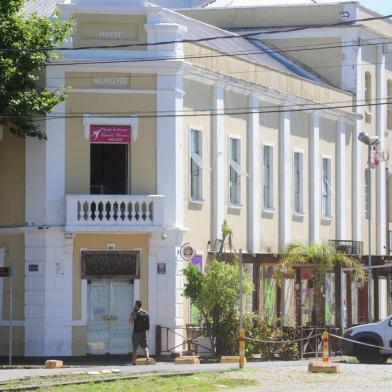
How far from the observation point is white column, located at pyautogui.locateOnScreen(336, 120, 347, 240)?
5603 cm

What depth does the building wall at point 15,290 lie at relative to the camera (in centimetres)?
4384

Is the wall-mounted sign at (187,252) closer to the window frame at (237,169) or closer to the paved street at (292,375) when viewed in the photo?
the paved street at (292,375)

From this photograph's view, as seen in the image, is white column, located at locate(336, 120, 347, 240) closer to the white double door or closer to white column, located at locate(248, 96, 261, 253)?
white column, located at locate(248, 96, 261, 253)

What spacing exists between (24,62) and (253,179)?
415 inches

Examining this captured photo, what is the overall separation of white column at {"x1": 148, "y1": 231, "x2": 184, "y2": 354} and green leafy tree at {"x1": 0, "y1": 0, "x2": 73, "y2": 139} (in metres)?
4.86

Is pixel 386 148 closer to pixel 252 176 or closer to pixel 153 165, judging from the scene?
pixel 252 176

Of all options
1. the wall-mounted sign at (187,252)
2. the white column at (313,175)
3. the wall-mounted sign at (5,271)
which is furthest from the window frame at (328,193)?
the wall-mounted sign at (5,271)

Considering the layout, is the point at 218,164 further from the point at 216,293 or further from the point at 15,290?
the point at 15,290

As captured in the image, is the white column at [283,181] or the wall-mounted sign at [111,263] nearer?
the wall-mounted sign at [111,263]

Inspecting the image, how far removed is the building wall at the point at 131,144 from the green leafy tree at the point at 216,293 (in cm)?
318

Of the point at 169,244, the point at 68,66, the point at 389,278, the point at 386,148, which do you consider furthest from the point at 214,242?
the point at 386,148

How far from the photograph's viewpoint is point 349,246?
54688 mm

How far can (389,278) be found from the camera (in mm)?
55688

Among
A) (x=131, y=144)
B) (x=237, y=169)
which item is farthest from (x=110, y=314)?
(x=237, y=169)
